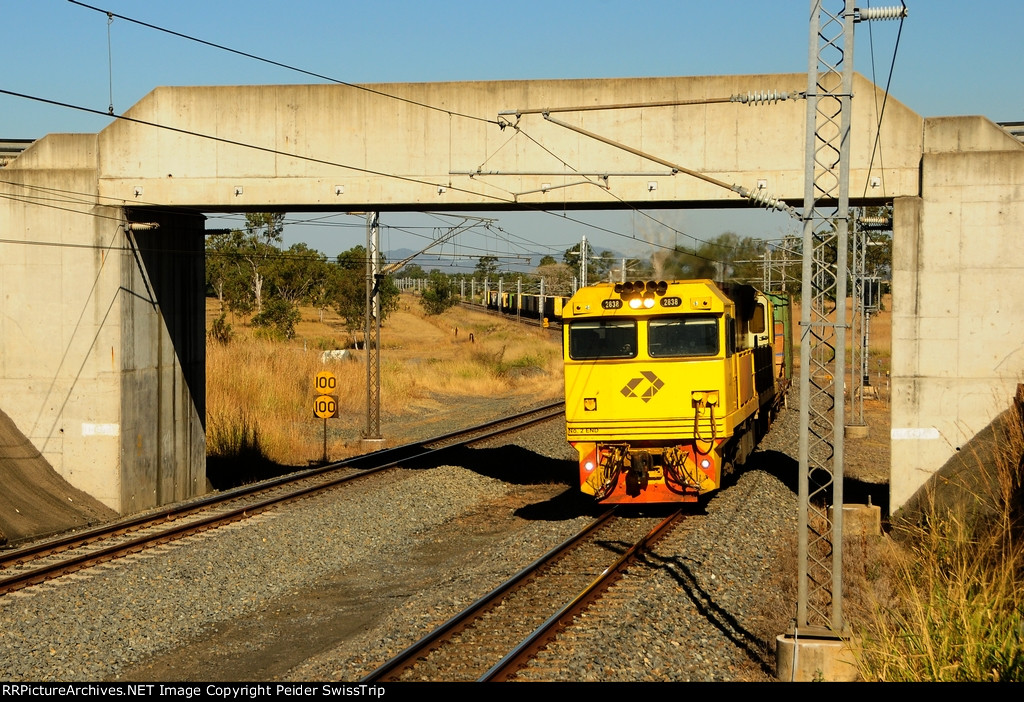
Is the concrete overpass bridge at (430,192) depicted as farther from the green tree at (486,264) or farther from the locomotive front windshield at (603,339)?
the green tree at (486,264)

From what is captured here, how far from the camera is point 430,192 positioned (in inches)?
712

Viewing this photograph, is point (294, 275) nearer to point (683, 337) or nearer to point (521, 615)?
point (683, 337)

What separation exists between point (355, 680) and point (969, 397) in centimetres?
1144

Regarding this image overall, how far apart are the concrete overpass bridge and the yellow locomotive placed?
82.3 inches

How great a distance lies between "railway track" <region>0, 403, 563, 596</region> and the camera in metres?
14.2

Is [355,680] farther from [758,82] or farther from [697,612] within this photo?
[758,82]

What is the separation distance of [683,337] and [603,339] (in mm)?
1280

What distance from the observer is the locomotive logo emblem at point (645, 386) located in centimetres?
1631

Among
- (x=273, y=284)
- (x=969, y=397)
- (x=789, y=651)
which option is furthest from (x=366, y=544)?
(x=273, y=284)

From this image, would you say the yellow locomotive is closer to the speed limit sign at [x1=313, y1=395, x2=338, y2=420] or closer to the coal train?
the speed limit sign at [x1=313, y1=395, x2=338, y2=420]

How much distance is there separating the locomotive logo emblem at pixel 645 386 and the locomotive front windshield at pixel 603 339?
381mm

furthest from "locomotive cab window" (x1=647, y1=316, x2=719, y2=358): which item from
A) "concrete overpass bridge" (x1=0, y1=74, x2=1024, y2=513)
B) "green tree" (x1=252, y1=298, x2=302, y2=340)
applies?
"green tree" (x1=252, y1=298, x2=302, y2=340)

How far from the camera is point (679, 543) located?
15.0 m

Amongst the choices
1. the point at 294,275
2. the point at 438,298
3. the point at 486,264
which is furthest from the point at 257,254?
the point at 486,264
